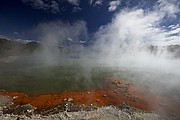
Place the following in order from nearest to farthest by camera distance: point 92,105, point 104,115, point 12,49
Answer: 1. point 104,115
2. point 92,105
3. point 12,49

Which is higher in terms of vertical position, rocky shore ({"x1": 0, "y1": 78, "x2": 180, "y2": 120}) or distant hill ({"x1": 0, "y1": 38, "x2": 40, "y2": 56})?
distant hill ({"x1": 0, "y1": 38, "x2": 40, "y2": 56})

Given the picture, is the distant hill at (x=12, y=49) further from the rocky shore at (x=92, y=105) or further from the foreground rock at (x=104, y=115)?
the foreground rock at (x=104, y=115)

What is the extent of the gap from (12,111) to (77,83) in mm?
10995

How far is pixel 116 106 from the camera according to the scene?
18.1m

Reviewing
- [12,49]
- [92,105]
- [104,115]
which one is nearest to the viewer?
[104,115]

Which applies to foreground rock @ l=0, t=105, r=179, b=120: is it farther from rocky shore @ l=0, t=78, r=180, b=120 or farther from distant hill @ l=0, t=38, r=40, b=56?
distant hill @ l=0, t=38, r=40, b=56

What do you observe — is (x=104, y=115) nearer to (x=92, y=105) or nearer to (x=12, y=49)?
(x=92, y=105)

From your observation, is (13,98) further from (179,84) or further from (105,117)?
(179,84)

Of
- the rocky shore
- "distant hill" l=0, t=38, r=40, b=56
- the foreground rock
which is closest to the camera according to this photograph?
the foreground rock

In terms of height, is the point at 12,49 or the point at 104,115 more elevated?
the point at 12,49

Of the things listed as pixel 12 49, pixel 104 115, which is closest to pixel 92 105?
pixel 104 115

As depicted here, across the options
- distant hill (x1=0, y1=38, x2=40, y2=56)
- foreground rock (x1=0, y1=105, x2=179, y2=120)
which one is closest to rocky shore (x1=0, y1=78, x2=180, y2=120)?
foreground rock (x1=0, y1=105, x2=179, y2=120)

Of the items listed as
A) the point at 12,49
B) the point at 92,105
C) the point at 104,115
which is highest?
the point at 12,49

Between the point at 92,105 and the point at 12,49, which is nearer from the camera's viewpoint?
the point at 92,105
